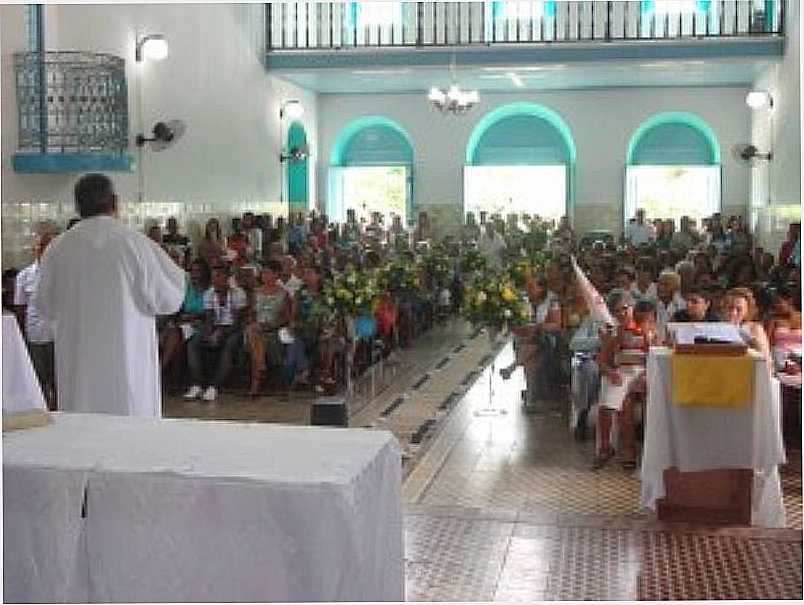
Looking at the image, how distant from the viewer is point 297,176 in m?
19.6

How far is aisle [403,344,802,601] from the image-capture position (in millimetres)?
4555

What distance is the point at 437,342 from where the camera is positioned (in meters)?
13.0

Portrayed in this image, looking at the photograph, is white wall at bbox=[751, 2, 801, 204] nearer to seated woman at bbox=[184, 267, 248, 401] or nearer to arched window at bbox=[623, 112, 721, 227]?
arched window at bbox=[623, 112, 721, 227]

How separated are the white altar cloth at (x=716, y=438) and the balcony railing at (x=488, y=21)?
11754mm

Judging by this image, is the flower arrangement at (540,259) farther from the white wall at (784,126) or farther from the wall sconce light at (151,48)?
the wall sconce light at (151,48)

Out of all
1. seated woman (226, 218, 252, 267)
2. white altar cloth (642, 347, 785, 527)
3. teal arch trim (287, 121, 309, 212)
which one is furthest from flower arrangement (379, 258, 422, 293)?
teal arch trim (287, 121, 309, 212)

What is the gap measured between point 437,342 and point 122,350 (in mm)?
8173

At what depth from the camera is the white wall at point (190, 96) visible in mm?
10664

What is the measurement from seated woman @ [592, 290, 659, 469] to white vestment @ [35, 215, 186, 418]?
10.1 feet

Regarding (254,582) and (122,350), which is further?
→ (122,350)

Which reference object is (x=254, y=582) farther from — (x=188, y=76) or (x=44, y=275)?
(x=188, y=76)

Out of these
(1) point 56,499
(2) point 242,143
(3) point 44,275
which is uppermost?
(2) point 242,143

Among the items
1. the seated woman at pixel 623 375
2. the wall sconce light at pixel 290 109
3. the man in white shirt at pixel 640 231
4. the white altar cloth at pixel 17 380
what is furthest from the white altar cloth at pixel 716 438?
the wall sconce light at pixel 290 109

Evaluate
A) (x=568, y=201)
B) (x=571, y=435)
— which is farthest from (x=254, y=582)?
(x=568, y=201)
